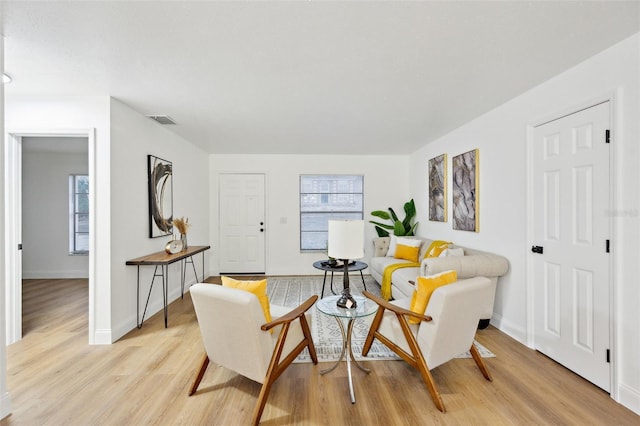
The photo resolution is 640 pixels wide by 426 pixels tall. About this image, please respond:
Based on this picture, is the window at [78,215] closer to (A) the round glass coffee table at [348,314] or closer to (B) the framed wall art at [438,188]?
(A) the round glass coffee table at [348,314]

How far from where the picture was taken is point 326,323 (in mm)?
3271

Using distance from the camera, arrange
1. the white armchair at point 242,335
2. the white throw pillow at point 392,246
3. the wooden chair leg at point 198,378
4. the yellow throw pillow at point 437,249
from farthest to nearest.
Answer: the white throw pillow at point 392,246 → the yellow throw pillow at point 437,249 → the wooden chair leg at point 198,378 → the white armchair at point 242,335

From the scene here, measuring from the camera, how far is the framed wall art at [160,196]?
356cm

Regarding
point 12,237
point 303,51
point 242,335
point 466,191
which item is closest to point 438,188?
point 466,191

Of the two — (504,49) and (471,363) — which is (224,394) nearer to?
(471,363)

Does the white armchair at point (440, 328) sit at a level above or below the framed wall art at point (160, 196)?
below

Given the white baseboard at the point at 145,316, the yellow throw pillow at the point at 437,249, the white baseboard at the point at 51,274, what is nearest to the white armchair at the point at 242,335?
the white baseboard at the point at 145,316

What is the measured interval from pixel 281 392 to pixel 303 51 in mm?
2358

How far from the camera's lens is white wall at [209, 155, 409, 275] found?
5777 mm

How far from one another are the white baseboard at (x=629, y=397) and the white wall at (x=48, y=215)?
7.20 metres

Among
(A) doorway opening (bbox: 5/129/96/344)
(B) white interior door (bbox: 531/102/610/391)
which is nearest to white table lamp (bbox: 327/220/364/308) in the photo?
(B) white interior door (bbox: 531/102/610/391)

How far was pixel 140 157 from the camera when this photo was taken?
11.1 feet

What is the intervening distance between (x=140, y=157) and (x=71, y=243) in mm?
3527

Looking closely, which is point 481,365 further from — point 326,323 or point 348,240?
point 326,323
